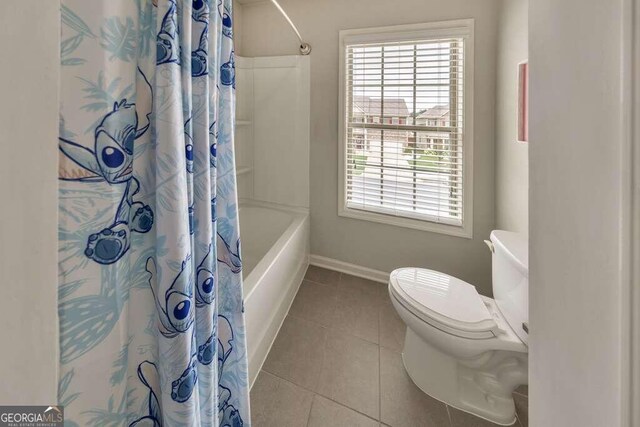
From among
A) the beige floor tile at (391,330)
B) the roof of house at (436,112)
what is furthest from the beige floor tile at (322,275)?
the roof of house at (436,112)

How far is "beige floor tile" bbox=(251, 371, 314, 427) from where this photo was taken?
4.10 ft

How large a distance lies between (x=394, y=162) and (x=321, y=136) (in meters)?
0.67

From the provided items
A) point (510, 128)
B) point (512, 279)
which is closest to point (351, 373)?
point (512, 279)

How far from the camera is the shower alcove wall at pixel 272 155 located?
8.16 feet

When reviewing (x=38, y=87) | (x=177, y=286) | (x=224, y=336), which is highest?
(x=38, y=87)

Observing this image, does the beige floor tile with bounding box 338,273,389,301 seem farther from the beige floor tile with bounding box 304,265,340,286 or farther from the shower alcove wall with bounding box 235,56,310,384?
the shower alcove wall with bounding box 235,56,310,384

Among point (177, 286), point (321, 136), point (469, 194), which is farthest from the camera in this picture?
point (321, 136)

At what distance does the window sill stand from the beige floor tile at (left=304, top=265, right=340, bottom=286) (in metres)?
0.52

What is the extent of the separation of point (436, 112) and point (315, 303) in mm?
1674

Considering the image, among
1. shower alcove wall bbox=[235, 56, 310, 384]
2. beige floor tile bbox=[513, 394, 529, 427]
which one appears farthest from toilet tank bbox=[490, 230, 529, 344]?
shower alcove wall bbox=[235, 56, 310, 384]

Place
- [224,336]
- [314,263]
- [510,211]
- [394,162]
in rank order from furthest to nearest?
[314,263], [394,162], [510,211], [224,336]

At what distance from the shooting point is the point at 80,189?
0.51 meters

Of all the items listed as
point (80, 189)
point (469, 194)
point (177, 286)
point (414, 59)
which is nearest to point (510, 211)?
point (469, 194)

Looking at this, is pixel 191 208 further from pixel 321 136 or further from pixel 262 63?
pixel 262 63
